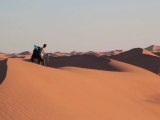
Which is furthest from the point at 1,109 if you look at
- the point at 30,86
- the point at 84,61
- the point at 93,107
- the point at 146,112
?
the point at 84,61

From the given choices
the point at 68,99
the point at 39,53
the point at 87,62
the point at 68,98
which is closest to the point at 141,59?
the point at 87,62

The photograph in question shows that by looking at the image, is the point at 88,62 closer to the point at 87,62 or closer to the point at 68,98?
the point at 87,62

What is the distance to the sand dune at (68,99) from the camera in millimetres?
Answer: 8328

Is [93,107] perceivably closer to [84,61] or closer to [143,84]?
[143,84]

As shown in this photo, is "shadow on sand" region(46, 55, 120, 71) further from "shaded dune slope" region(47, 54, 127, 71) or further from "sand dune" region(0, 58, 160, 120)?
"sand dune" region(0, 58, 160, 120)

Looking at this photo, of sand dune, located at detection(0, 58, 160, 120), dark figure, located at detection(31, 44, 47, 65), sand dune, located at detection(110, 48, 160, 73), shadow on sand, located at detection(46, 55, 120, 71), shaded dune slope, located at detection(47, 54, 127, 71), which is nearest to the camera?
sand dune, located at detection(0, 58, 160, 120)

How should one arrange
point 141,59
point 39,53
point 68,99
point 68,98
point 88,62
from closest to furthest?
point 68,99 < point 68,98 < point 39,53 < point 88,62 < point 141,59

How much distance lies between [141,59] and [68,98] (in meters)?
26.8

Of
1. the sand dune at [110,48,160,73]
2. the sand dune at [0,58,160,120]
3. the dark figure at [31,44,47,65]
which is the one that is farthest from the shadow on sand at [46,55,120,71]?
the sand dune at [0,58,160,120]

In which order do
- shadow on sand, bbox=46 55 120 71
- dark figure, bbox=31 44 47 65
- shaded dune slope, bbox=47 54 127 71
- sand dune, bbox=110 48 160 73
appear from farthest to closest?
1. sand dune, bbox=110 48 160 73
2. shadow on sand, bbox=46 55 120 71
3. shaded dune slope, bbox=47 54 127 71
4. dark figure, bbox=31 44 47 65

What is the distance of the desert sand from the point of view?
835cm

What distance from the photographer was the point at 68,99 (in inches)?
413

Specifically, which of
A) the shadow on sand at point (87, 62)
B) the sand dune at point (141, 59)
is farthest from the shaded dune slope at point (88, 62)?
the sand dune at point (141, 59)

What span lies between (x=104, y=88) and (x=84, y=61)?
1476 cm
